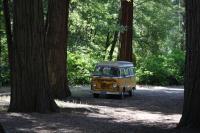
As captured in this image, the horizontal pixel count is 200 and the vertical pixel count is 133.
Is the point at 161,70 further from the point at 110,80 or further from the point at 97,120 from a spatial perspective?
the point at 97,120

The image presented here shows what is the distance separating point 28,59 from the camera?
17078 mm

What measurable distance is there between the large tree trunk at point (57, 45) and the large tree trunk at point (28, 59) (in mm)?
7211

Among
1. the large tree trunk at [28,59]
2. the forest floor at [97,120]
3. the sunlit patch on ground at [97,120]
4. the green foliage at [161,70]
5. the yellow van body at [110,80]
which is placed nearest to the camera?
the forest floor at [97,120]

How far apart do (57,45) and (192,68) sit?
1270cm

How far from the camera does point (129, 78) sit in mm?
28578

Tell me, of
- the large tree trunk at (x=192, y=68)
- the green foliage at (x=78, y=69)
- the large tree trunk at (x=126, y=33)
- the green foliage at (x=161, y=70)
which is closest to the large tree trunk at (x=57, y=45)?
the large tree trunk at (x=192, y=68)

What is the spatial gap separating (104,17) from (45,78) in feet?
72.0

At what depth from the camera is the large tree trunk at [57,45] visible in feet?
80.6

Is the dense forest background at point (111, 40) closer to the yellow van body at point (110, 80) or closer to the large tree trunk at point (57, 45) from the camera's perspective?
the large tree trunk at point (57, 45)

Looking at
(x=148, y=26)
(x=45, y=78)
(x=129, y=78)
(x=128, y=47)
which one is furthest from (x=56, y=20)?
(x=148, y=26)

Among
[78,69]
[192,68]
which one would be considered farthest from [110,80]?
[192,68]

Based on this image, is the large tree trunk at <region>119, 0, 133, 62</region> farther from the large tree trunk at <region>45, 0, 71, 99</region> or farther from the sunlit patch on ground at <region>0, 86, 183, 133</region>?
the sunlit patch on ground at <region>0, 86, 183, 133</region>

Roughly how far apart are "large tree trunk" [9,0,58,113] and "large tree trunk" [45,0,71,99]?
23.7 ft

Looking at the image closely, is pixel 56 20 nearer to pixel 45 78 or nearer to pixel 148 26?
pixel 45 78
